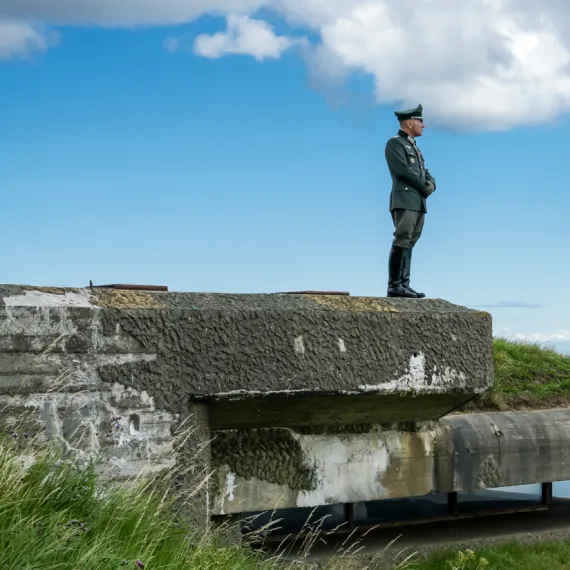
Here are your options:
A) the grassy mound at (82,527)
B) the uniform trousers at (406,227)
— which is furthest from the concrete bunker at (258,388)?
the uniform trousers at (406,227)

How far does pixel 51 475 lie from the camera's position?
15.0ft

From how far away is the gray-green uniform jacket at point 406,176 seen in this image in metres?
7.24

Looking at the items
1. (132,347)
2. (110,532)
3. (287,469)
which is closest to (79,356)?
(132,347)

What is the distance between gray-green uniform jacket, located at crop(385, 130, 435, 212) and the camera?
285 inches

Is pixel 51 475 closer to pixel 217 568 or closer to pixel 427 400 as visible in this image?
pixel 217 568

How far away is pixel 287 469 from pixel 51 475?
210cm

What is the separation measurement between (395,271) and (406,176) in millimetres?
727

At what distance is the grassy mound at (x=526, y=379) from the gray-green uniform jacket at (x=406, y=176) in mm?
1836

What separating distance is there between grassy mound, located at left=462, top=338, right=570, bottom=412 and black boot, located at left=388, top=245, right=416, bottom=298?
55.4 inches

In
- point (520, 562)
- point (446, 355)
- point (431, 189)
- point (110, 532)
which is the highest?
point (431, 189)

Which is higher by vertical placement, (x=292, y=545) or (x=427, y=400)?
(x=427, y=400)

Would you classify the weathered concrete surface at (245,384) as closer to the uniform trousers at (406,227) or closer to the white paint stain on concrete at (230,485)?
the white paint stain on concrete at (230,485)

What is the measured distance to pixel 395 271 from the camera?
7.23 metres

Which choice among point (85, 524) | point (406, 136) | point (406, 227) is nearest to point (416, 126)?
point (406, 136)
